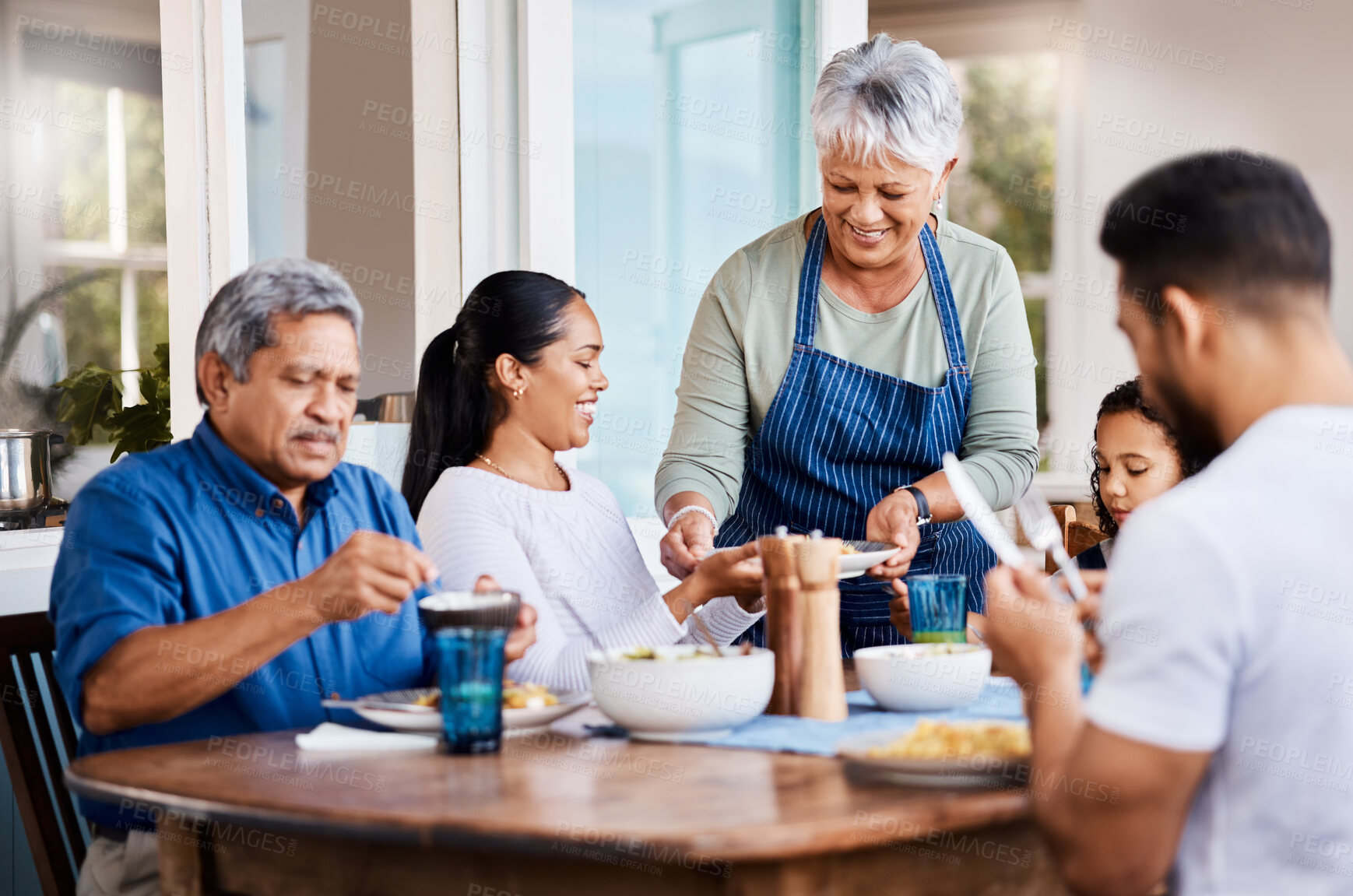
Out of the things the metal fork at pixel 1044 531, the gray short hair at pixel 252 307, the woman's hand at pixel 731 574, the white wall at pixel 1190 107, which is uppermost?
the white wall at pixel 1190 107

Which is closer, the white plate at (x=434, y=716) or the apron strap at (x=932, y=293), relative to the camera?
the white plate at (x=434, y=716)

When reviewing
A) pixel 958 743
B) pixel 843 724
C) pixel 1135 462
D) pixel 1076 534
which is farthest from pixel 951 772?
pixel 1076 534

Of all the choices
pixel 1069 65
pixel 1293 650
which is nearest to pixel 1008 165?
pixel 1069 65

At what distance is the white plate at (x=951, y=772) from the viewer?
1262 millimetres

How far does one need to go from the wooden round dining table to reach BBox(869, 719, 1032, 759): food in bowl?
0.05m

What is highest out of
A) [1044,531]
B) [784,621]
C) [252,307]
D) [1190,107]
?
[1190,107]

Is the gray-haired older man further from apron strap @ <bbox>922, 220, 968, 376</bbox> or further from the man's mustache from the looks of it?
apron strap @ <bbox>922, 220, 968, 376</bbox>

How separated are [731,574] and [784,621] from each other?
32cm

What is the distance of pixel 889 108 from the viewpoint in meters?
2.31

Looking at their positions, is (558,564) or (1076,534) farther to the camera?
(1076,534)

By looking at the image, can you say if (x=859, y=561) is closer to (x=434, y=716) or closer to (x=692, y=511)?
(x=692, y=511)

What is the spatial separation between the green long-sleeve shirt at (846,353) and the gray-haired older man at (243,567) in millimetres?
725

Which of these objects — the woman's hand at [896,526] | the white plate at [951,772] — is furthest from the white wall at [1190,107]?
the white plate at [951,772]

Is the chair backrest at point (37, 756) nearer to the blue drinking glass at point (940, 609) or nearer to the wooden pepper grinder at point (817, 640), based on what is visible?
the wooden pepper grinder at point (817, 640)
